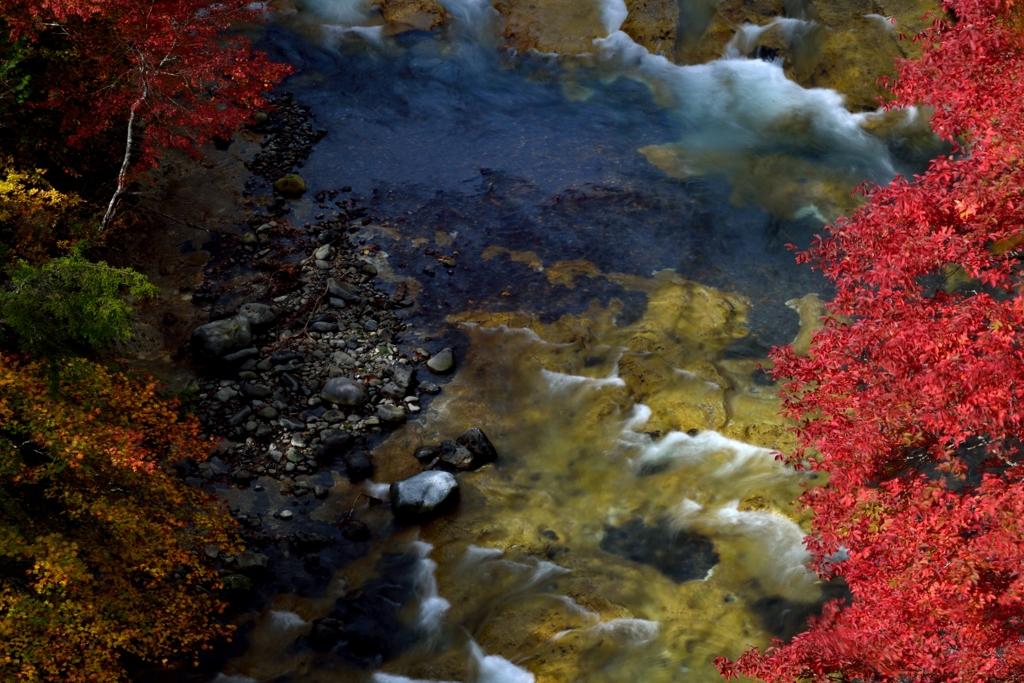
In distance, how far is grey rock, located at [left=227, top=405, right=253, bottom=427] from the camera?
1357 cm

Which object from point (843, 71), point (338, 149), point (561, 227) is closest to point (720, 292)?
point (561, 227)

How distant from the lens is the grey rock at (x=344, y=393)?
46.2 ft

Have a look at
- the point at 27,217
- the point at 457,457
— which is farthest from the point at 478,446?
the point at 27,217

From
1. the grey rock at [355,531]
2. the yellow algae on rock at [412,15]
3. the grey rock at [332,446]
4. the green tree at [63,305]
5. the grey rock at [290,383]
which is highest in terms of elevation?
the yellow algae on rock at [412,15]

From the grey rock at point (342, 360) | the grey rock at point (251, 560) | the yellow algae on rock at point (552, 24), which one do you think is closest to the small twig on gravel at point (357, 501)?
the grey rock at point (251, 560)

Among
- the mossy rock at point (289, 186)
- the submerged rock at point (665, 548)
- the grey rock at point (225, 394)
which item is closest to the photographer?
the submerged rock at point (665, 548)

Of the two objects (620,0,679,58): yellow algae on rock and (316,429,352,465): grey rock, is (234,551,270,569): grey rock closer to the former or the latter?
(316,429,352,465): grey rock

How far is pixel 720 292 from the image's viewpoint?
16.1 metres

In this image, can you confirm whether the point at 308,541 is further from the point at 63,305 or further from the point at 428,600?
the point at 63,305

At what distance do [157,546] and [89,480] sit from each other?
1.07 m

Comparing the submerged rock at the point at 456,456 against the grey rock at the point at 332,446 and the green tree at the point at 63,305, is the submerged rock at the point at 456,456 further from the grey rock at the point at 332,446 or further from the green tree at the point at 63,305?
the green tree at the point at 63,305

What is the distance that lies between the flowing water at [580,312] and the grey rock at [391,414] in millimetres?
335

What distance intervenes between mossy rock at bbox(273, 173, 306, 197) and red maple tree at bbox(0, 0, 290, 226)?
1907 mm

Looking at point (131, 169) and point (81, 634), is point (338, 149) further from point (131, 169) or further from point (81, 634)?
point (81, 634)
